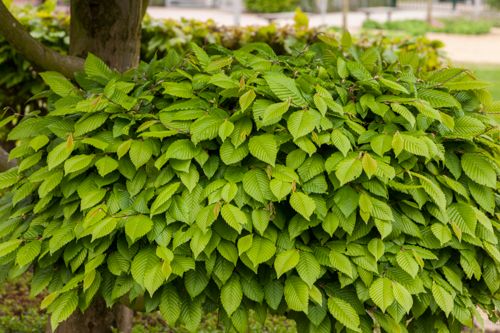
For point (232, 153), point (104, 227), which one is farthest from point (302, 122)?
point (104, 227)

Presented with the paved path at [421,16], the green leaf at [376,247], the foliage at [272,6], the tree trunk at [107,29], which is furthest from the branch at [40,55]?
the foliage at [272,6]

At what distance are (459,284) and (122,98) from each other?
1.47m

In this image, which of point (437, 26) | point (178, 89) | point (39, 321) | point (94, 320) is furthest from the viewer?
point (437, 26)

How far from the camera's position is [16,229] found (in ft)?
9.21

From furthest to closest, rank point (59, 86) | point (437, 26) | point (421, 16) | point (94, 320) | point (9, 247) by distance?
point (421, 16) → point (437, 26) → point (94, 320) → point (59, 86) → point (9, 247)

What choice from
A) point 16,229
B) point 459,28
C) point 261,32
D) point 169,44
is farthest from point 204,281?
point 459,28

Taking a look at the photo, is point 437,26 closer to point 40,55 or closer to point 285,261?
point 40,55

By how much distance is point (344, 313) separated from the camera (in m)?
2.53

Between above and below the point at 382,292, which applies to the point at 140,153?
above

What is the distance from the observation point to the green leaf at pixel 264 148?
8.16 ft

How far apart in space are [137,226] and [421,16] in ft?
90.9

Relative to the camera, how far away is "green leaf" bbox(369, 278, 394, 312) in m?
2.46

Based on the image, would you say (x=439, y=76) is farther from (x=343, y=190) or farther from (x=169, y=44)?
(x=169, y=44)

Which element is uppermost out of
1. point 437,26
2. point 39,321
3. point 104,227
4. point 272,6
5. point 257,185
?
point 257,185
